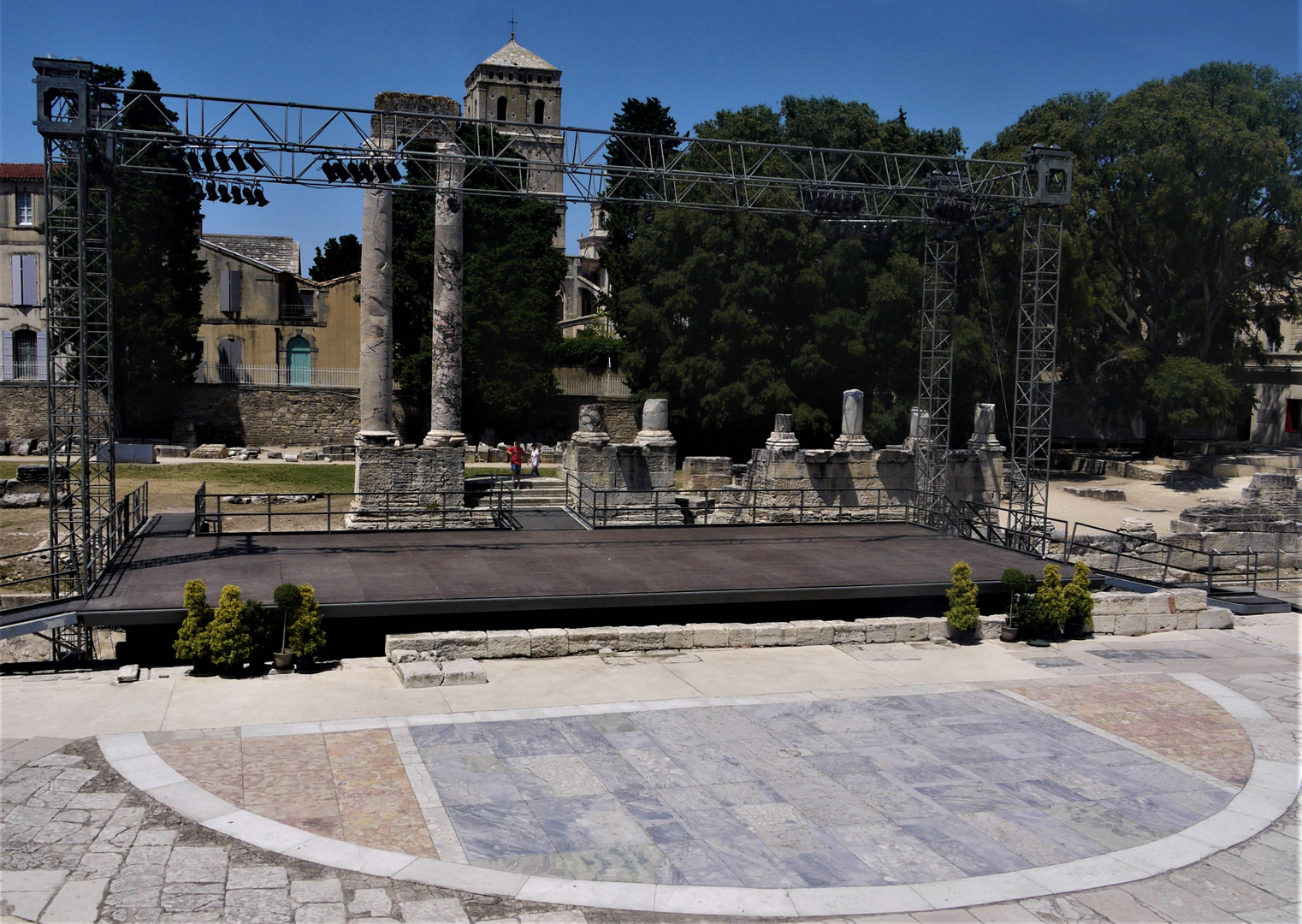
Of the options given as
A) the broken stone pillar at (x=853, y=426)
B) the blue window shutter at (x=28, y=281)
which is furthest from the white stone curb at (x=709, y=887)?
the blue window shutter at (x=28, y=281)

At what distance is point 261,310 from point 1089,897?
42418mm

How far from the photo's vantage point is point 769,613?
16.6 meters

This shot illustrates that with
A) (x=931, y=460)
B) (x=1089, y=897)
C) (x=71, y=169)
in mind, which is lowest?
(x=1089, y=897)

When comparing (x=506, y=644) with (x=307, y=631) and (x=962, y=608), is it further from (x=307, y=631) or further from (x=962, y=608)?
(x=962, y=608)

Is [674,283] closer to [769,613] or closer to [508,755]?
[769,613]

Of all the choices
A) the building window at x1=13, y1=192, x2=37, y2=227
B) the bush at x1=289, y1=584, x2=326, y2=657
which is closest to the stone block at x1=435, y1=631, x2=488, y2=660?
the bush at x1=289, y1=584, x2=326, y2=657

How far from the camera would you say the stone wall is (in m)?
36.3

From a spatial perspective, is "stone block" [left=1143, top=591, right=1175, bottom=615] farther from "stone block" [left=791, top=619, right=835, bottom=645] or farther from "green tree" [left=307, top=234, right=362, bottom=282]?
"green tree" [left=307, top=234, right=362, bottom=282]

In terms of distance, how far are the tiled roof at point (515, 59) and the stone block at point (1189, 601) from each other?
5953 cm

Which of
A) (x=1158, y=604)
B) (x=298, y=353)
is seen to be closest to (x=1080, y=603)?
(x=1158, y=604)

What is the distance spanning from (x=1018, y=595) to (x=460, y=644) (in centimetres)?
819

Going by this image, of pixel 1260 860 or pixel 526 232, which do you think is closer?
pixel 1260 860

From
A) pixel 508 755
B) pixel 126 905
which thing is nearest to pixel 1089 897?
pixel 508 755

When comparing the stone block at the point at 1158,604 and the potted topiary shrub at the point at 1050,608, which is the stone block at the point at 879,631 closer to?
the potted topiary shrub at the point at 1050,608
